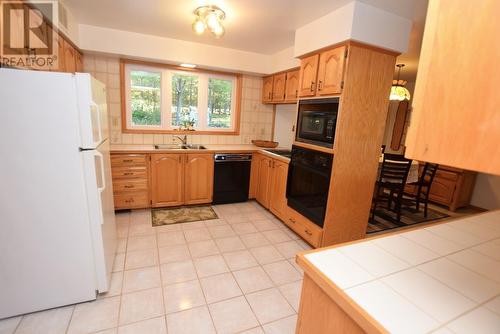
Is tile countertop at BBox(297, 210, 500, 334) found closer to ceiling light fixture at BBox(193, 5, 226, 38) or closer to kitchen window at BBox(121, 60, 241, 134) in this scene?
ceiling light fixture at BBox(193, 5, 226, 38)

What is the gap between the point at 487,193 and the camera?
4.16 m

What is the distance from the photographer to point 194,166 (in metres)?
3.43

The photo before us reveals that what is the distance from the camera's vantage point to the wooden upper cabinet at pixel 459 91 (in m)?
0.45

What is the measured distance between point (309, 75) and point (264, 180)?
161cm

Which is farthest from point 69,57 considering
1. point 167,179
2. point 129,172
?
point 167,179

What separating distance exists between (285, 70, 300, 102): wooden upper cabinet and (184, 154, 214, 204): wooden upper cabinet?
142cm

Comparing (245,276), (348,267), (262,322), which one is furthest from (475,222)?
(245,276)

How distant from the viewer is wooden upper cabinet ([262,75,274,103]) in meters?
3.90

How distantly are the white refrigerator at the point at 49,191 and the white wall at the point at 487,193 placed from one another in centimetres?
572

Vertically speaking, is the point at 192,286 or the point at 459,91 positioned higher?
the point at 459,91

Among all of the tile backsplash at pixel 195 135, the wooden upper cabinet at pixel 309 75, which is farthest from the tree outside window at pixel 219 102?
the wooden upper cabinet at pixel 309 75

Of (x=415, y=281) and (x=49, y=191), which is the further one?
(x=49, y=191)

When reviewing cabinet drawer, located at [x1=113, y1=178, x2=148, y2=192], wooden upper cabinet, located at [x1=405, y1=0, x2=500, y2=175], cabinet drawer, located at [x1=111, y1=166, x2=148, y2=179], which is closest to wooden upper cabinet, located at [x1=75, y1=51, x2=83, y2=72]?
cabinet drawer, located at [x1=111, y1=166, x2=148, y2=179]

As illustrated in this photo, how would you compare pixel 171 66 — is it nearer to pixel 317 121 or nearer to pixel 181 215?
pixel 181 215
